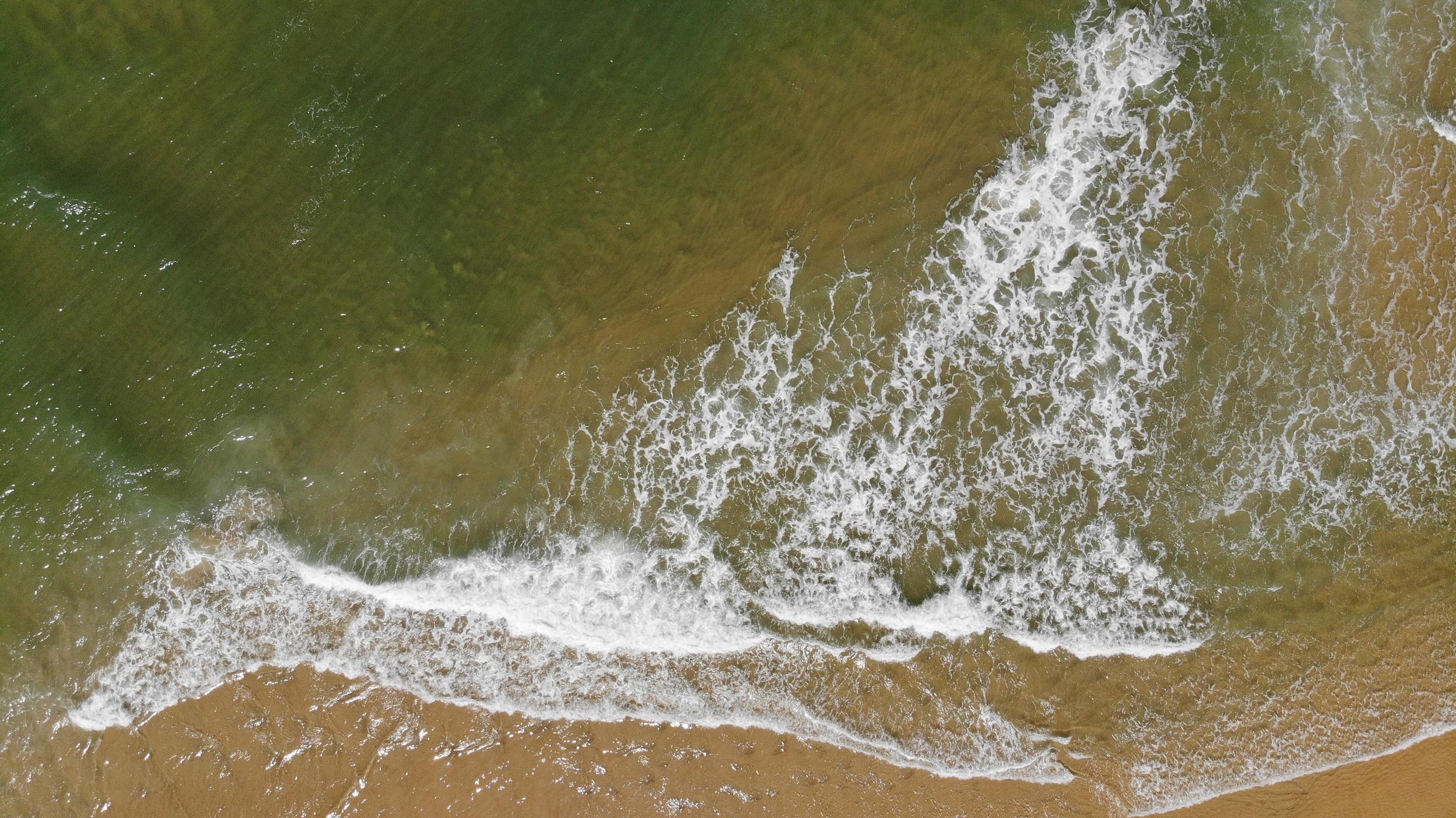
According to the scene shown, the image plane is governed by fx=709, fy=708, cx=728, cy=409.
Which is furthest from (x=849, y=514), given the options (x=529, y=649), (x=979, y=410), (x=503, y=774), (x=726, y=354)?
(x=503, y=774)

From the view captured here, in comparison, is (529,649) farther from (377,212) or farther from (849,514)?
(377,212)

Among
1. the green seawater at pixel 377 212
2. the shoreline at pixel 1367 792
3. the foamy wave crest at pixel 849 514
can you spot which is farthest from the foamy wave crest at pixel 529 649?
the shoreline at pixel 1367 792

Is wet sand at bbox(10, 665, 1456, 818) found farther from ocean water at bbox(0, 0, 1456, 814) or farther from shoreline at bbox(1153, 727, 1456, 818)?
ocean water at bbox(0, 0, 1456, 814)

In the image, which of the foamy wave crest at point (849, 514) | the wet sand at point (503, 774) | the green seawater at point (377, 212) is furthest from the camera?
the green seawater at point (377, 212)

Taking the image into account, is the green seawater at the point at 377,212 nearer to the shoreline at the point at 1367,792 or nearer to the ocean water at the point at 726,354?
the ocean water at the point at 726,354

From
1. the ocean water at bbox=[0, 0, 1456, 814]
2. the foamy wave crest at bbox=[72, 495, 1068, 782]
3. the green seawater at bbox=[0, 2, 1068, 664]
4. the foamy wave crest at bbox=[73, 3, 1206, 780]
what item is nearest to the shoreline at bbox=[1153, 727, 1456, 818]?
the ocean water at bbox=[0, 0, 1456, 814]

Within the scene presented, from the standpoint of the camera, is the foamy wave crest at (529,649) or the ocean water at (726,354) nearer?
the foamy wave crest at (529,649)

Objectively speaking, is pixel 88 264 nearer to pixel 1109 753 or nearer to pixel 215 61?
pixel 215 61
